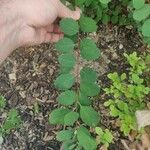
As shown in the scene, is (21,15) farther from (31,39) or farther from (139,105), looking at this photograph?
(139,105)

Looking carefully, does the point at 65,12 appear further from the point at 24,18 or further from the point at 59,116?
the point at 59,116

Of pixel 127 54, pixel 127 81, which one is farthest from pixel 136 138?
pixel 127 54

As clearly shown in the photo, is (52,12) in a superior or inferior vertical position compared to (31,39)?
superior

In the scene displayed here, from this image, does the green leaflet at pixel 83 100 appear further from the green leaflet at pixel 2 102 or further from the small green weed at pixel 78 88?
the green leaflet at pixel 2 102

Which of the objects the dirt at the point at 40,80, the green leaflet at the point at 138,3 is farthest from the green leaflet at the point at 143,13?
the dirt at the point at 40,80

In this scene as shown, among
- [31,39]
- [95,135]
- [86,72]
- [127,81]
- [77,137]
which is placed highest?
[86,72]

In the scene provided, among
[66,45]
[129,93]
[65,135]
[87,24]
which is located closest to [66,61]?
[66,45]
